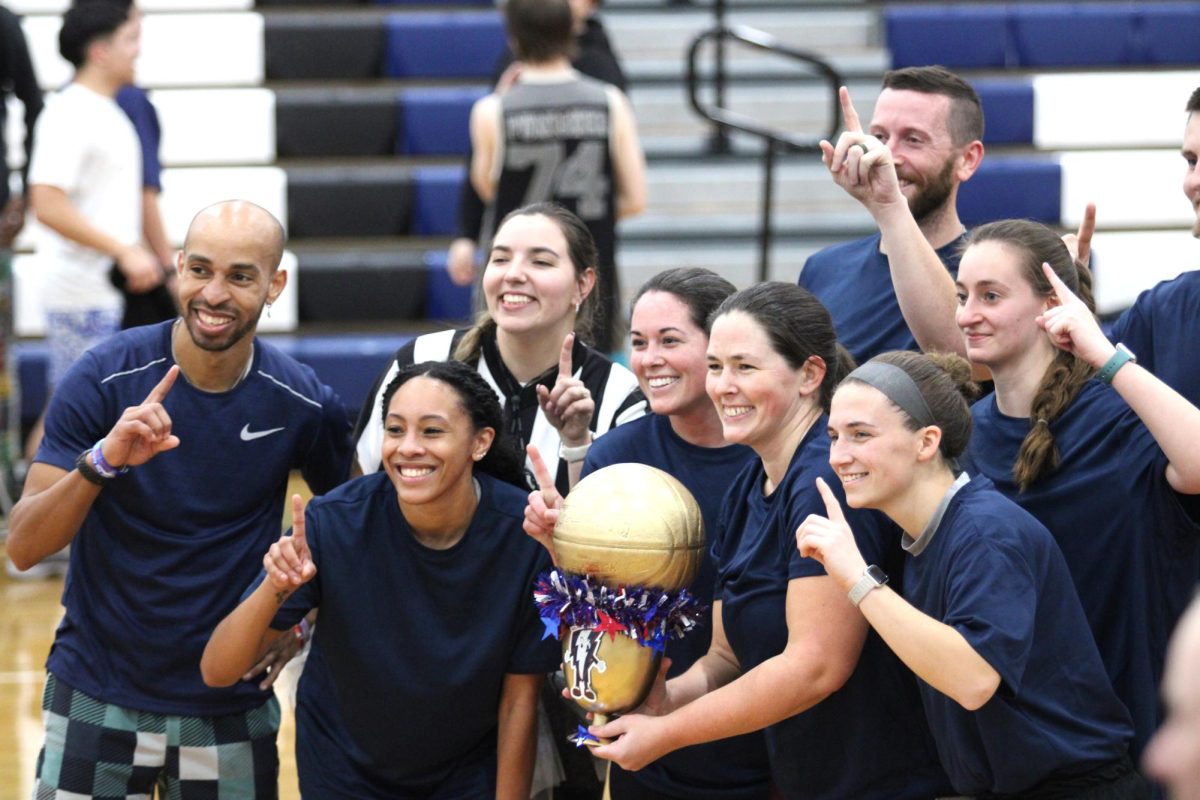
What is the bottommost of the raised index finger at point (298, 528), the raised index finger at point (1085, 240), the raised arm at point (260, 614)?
the raised arm at point (260, 614)

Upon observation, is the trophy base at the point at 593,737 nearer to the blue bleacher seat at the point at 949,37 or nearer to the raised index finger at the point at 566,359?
the raised index finger at the point at 566,359

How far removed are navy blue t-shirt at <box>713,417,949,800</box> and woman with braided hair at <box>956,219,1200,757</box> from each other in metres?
0.32

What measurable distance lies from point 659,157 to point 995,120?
192 centimetres

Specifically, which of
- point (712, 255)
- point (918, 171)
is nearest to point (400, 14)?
point (712, 255)

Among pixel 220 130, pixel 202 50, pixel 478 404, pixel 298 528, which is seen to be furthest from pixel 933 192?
pixel 202 50

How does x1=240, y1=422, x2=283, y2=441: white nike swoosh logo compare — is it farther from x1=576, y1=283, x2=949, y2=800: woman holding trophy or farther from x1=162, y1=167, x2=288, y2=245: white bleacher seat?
x1=162, y1=167, x2=288, y2=245: white bleacher seat

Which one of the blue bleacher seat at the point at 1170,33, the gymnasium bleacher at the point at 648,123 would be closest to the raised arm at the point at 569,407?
the gymnasium bleacher at the point at 648,123

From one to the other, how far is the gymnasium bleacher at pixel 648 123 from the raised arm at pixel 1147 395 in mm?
5609

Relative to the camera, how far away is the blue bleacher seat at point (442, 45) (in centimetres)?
912

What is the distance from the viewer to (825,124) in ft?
29.9

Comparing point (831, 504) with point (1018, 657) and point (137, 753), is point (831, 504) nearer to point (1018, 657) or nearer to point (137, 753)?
point (1018, 657)

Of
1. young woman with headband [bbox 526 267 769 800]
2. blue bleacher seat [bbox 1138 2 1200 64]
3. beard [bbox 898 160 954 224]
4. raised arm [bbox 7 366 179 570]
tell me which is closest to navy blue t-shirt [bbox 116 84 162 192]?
raised arm [bbox 7 366 179 570]

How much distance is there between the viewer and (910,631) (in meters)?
2.61

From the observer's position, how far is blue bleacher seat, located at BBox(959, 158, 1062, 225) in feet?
28.6
